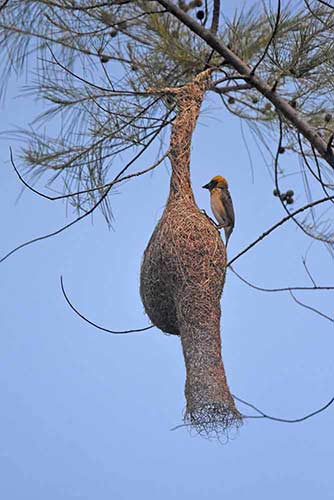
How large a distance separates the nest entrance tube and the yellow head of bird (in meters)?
0.21

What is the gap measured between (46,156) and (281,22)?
28.5 inches

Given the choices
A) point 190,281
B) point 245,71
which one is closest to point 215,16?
point 245,71

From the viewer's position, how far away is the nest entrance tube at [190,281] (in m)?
2.14

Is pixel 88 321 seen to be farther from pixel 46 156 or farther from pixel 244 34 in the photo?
pixel 244 34

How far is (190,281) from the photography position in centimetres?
225

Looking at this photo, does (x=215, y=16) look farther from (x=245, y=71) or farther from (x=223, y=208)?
(x=223, y=208)

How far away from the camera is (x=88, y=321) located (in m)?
2.33

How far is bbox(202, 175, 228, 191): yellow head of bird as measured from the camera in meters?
2.62

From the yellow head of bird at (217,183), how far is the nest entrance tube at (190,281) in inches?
8.4

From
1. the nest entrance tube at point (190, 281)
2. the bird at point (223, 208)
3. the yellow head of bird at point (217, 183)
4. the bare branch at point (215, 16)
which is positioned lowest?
the nest entrance tube at point (190, 281)

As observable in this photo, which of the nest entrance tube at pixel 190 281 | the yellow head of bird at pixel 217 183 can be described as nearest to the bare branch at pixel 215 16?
the nest entrance tube at pixel 190 281

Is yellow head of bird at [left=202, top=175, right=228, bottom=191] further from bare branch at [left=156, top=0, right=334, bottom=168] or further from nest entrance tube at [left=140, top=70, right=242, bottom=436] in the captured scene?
bare branch at [left=156, top=0, right=334, bottom=168]

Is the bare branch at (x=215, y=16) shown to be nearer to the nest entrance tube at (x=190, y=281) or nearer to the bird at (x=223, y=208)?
the nest entrance tube at (x=190, y=281)

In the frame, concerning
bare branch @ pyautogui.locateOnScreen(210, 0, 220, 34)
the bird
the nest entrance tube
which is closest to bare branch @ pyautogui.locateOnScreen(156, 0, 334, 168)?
bare branch @ pyautogui.locateOnScreen(210, 0, 220, 34)
